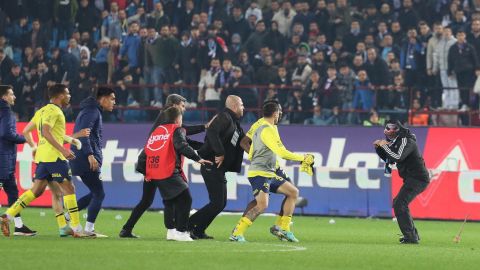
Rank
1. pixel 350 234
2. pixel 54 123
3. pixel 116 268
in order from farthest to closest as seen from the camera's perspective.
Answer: pixel 350 234, pixel 54 123, pixel 116 268

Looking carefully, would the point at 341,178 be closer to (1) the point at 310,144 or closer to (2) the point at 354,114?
(1) the point at 310,144

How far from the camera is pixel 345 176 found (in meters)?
27.2

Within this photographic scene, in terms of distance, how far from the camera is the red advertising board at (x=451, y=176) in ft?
85.5

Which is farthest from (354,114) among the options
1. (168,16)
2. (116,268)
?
(116,268)

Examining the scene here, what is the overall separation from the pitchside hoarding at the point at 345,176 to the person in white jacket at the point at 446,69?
9.03ft

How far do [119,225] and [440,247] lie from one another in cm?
695

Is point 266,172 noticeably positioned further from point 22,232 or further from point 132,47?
point 132,47

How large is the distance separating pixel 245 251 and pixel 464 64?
14.9 metres

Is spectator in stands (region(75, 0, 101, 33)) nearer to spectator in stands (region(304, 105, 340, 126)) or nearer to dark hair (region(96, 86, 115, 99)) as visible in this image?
spectator in stands (region(304, 105, 340, 126))

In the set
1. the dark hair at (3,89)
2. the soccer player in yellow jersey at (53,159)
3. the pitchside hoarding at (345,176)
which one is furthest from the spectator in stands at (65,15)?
the soccer player in yellow jersey at (53,159)

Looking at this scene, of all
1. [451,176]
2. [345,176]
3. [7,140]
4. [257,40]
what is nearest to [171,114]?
[7,140]

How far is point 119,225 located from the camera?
22469 millimetres

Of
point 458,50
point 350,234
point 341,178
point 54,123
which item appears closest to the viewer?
point 54,123

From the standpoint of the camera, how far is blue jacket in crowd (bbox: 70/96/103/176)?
18438 mm
